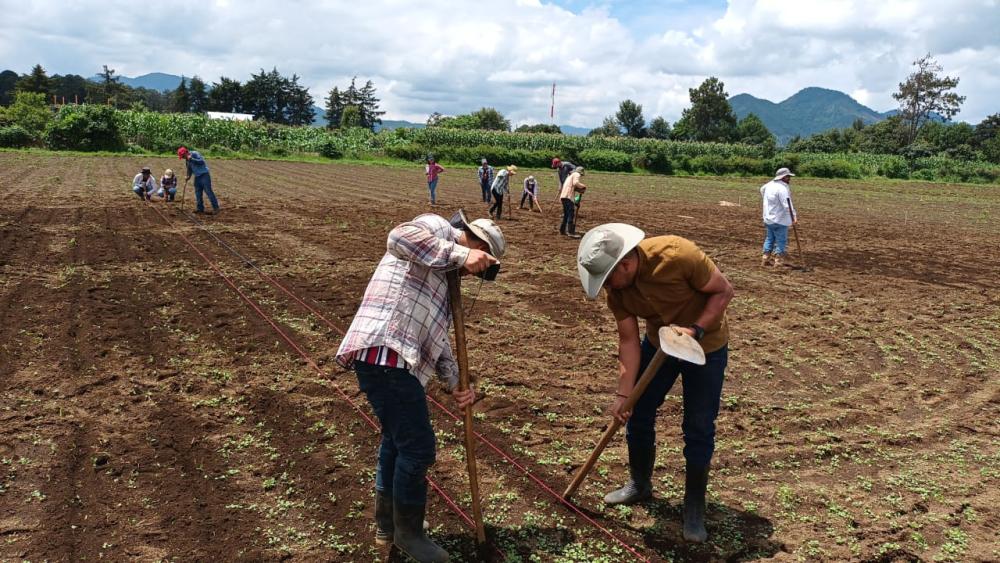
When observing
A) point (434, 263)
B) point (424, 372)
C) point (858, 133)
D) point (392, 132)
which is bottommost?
point (424, 372)

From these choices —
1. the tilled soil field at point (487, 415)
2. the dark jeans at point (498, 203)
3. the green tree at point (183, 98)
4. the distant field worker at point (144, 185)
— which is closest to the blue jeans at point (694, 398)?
the tilled soil field at point (487, 415)

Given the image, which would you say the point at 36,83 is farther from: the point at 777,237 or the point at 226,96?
the point at 777,237

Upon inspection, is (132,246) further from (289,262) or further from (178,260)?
(289,262)

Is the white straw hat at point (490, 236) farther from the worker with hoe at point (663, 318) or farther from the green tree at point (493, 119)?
the green tree at point (493, 119)

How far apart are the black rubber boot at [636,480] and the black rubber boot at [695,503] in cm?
33

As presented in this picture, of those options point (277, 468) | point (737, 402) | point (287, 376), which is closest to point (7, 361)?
point (287, 376)

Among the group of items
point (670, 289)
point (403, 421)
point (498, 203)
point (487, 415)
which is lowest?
point (487, 415)

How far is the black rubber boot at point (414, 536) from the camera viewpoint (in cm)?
350

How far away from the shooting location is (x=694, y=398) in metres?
3.78

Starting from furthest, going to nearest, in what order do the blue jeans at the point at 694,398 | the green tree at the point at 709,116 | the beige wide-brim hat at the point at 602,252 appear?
the green tree at the point at 709,116, the blue jeans at the point at 694,398, the beige wide-brim hat at the point at 602,252

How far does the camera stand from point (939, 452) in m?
5.13

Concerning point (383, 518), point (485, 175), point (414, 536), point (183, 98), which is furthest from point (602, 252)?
point (183, 98)

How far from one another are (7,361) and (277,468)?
3.54m

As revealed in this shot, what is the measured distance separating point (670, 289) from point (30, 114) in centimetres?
5947
